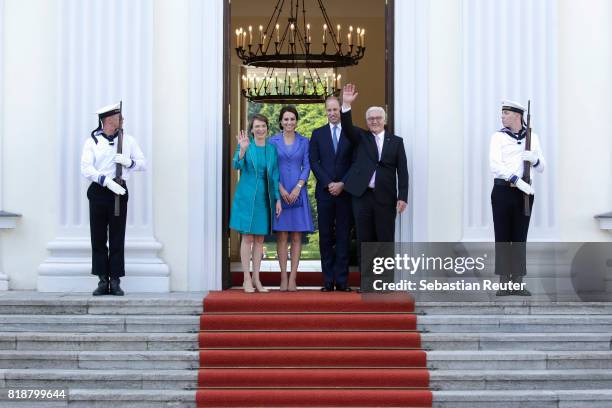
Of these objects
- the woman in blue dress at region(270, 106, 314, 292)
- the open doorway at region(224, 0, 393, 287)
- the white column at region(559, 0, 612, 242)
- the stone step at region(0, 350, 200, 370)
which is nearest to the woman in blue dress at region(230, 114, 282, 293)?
the woman in blue dress at region(270, 106, 314, 292)

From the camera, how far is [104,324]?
768cm

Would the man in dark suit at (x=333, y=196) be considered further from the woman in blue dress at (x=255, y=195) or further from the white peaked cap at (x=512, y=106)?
the white peaked cap at (x=512, y=106)

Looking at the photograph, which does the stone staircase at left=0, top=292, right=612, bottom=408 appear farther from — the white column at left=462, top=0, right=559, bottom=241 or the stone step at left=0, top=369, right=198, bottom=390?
the white column at left=462, top=0, right=559, bottom=241

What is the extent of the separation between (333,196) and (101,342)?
7.50 feet

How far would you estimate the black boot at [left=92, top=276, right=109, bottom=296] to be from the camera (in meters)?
8.34

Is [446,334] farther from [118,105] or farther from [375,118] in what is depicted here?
[118,105]

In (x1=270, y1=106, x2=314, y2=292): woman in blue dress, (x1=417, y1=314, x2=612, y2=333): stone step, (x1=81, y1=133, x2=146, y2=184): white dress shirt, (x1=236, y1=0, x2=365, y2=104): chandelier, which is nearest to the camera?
(x1=417, y1=314, x2=612, y2=333): stone step

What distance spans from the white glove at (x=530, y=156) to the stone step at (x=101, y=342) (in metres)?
2.85

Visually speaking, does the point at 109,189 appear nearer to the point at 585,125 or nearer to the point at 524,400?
the point at 524,400

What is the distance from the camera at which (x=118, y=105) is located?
8523mm

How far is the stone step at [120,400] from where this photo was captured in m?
6.95

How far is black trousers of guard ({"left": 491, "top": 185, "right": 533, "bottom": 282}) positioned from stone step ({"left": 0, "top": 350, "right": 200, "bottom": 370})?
2.61 m

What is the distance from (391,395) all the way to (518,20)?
3624mm
